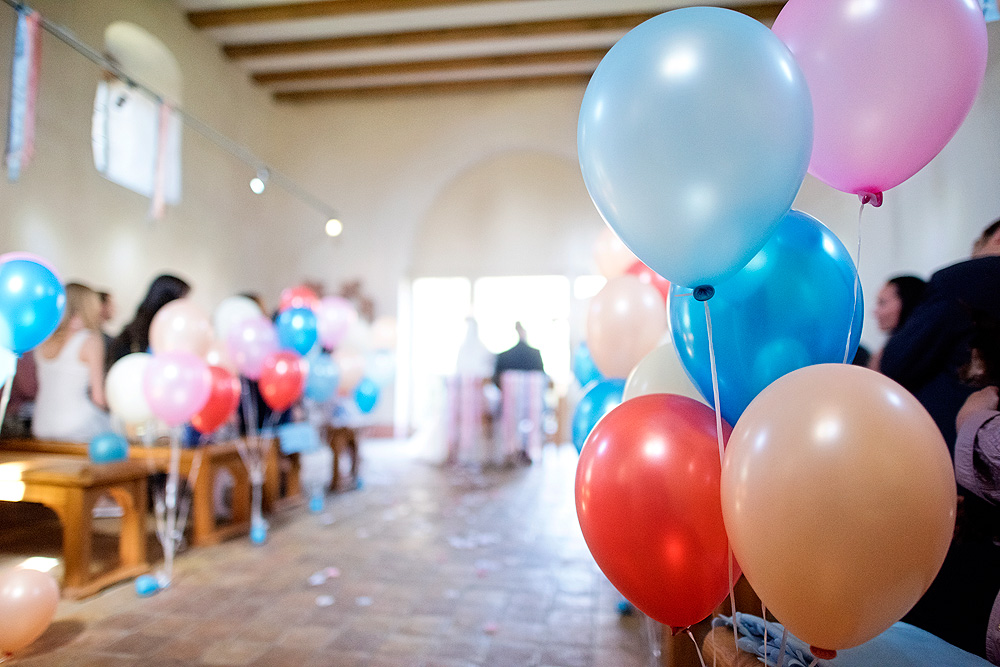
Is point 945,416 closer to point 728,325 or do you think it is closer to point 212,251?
point 728,325

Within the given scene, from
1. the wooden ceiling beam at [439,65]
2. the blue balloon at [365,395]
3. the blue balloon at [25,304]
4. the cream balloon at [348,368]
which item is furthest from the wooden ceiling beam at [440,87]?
the blue balloon at [25,304]

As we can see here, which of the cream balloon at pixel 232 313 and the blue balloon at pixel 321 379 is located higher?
the cream balloon at pixel 232 313

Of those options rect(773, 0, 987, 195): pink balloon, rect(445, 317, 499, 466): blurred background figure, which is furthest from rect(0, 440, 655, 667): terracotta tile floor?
rect(445, 317, 499, 466): blurred background figure

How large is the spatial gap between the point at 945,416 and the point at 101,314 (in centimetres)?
496

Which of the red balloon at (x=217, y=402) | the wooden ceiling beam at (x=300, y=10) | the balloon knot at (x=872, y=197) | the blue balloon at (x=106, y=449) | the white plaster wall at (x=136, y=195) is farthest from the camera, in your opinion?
the wooden ceiling beam at (x=300, y=10)

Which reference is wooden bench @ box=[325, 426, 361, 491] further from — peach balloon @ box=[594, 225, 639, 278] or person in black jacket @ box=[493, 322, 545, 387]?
peach balloon @ box=[594, 225, 639, 278]

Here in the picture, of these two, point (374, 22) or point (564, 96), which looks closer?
point (374, 22)

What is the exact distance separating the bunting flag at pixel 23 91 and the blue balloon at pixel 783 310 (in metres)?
4.57

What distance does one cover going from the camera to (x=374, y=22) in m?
6.45

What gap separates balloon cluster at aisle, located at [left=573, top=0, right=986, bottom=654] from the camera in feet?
2.79

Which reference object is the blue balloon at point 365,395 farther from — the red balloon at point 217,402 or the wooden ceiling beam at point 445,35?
the wooden ceiling beam at point 445,35

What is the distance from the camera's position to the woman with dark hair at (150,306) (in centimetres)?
379

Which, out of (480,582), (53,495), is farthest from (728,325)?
(53,495)

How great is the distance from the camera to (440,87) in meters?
8.00
